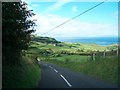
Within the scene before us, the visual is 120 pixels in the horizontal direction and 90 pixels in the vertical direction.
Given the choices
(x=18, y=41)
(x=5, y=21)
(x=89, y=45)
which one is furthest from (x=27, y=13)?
(x=89, y=45)

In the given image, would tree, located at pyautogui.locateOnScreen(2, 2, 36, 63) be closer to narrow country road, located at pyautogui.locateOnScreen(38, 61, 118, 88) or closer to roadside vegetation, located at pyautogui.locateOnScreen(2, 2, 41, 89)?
roadside vegetation, located at pyautogui.locateOnScreen(2, 2, 41, 89)

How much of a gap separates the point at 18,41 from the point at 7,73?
72.4 inches

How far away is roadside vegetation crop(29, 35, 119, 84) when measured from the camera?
3444cm

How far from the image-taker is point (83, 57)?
245ft

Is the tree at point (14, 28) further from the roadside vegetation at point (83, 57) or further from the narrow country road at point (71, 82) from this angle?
the roadside vegetation at point (83, 57)

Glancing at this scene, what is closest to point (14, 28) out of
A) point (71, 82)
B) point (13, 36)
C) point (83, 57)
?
point (13, 36)

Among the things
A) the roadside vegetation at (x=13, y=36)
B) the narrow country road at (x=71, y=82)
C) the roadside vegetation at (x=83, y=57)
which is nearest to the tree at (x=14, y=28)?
the roadside vegetation at (x=13, y=36)

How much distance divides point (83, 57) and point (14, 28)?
192 ft

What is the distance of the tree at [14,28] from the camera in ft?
52.7

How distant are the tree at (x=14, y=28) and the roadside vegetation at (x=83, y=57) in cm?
1145

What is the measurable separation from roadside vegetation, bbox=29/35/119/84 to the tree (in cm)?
1145

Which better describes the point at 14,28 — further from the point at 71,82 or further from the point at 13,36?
the point at 71,82

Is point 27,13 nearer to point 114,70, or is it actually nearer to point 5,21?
point 5,21

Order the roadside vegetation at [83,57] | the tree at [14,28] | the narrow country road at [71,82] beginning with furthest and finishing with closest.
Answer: the roadside vegetation at [83,57], the narrow country road at [71,82], the tree at [14,28]
